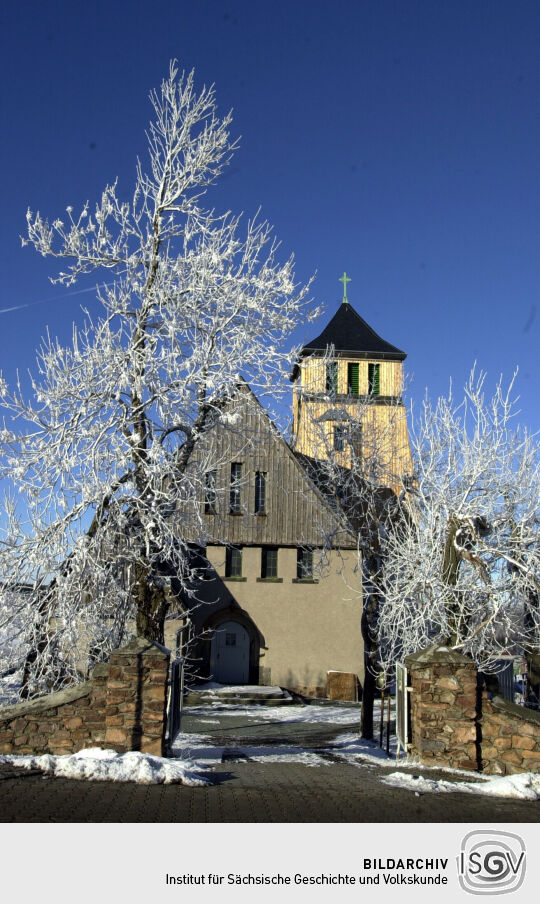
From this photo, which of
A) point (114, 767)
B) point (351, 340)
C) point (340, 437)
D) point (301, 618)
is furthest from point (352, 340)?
point (114, 767)

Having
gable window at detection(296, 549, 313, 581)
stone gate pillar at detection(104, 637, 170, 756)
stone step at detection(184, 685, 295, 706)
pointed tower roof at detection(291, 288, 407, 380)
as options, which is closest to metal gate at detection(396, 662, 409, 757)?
stone gate pillar at detection(104, 637, 170, 756)

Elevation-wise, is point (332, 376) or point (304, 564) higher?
point (332, 376)

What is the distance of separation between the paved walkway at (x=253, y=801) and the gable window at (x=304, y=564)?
16.8 m

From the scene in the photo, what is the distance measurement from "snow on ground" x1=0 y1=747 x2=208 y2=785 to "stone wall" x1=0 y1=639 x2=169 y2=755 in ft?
1.12

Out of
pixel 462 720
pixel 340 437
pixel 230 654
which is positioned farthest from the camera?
pixel 230 654

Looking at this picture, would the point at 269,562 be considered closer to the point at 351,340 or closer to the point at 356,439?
the point at 356,439

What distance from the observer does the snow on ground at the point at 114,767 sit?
802 centimetres

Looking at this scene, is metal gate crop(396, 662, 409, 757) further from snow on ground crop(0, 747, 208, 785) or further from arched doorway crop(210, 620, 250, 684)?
arched doorway crop(210, 620, 250, 684)

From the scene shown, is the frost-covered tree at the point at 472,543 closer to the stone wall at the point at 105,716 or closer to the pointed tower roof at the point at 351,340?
the stone wall at the point at 105,716

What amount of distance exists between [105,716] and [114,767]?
0.89 meters

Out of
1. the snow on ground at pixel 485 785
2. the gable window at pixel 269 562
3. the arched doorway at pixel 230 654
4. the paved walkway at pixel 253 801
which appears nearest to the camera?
the paved walkway at pixel 253 801

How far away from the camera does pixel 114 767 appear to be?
818 cm

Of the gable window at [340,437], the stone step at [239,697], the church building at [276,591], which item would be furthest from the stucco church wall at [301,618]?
the gable window at [340,437]
